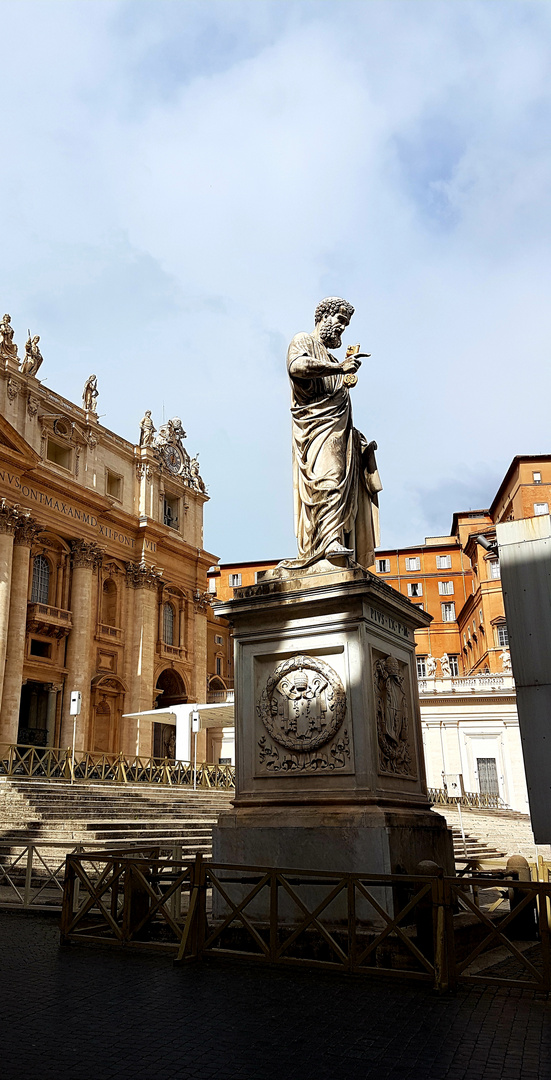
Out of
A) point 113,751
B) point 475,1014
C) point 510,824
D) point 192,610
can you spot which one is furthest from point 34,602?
point 475,1014

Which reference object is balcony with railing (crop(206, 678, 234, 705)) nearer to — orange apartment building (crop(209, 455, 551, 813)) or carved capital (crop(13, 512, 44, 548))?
orange apartment building (crop(209, 455, 551, 813))

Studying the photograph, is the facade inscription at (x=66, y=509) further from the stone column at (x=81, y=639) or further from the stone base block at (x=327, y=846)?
the stone base block at (x=327, y=846)

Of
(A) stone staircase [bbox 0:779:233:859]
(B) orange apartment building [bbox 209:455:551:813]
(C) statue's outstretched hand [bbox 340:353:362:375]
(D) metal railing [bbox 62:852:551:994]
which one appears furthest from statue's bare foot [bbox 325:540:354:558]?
(B) orange apartment building [bbox 209:455:551:813]

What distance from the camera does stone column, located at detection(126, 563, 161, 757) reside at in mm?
44719

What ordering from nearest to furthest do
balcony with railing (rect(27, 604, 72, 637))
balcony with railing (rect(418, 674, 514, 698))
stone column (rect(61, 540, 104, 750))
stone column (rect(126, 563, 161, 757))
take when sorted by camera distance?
1. balcony with railing (rect(27, 604, 72, 637))
2. stone column (rect(61, 540, 104, 750))
3. balcony with railing (rect(418, 674, 514, 698))
4. stone column (rect(126, 563, 161, 757))

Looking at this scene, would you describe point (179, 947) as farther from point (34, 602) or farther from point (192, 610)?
point (192, 610)

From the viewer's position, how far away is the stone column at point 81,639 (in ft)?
135

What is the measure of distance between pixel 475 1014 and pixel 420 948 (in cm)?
114

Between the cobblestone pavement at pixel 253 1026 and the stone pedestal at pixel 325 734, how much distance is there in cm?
102

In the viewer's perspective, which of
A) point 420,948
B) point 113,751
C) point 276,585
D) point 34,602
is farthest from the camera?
point 113,751

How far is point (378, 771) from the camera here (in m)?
6.93

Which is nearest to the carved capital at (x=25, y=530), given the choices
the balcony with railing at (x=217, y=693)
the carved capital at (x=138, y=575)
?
the carved capital at (x=138, y=575)

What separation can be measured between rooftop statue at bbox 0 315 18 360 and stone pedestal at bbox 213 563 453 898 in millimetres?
36730

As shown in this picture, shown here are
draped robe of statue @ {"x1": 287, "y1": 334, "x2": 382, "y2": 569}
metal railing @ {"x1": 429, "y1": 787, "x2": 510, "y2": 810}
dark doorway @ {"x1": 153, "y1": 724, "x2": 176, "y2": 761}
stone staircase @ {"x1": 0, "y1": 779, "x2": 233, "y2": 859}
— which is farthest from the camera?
dark doorway @ {"x1": 153, "y1": 724, "x2": 176, "y2": 761}
